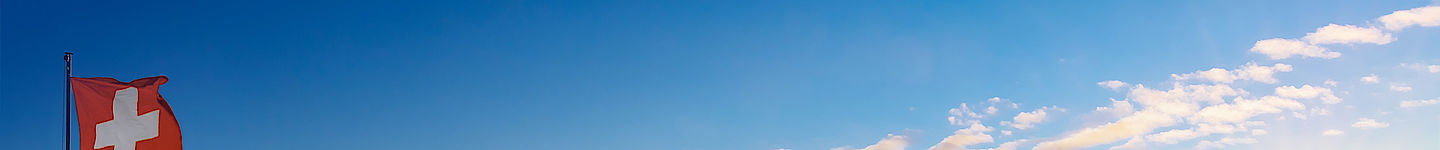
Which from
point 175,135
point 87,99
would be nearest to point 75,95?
point 87,99

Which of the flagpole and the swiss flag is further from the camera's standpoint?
the swiss flag

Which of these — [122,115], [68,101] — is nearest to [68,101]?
[68,101]

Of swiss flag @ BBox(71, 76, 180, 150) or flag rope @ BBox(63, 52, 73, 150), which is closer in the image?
flag rope @ BBox(63, 52, 73, 150)

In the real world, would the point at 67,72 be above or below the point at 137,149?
above

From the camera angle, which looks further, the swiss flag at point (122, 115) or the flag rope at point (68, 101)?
the swiss flag at point (122, 115)

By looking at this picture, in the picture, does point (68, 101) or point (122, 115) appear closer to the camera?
point (68, 101)

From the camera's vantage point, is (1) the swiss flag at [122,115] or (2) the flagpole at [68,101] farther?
(1) the swiss flag at [122,115]

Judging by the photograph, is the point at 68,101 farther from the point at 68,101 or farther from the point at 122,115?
the point at 122,115

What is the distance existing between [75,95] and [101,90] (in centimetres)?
54

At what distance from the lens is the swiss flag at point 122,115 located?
2920 centimetres

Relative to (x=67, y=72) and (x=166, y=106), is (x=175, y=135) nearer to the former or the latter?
(x=166, y=106)

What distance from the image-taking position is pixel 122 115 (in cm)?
2961

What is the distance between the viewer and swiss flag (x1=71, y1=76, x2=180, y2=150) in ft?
95.8

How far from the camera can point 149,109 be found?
30.1 metres
